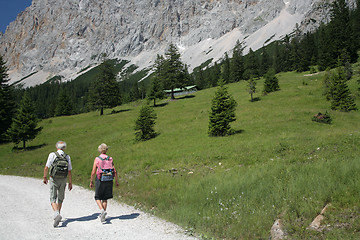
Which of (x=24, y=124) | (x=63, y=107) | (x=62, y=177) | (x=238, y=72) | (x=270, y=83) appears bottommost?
(x=62, y=177)

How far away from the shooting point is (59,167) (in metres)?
7.68

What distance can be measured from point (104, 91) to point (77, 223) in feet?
158

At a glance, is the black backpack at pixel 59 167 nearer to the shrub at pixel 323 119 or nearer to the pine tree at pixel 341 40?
the shrub at pixel 323 119

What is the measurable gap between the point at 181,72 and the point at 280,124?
130 feet

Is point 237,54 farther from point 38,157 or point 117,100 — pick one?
point 38,157

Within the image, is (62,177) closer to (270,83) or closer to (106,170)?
(106,170)

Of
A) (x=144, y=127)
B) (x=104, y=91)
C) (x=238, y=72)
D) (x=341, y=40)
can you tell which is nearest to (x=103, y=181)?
(x=144, y=127)

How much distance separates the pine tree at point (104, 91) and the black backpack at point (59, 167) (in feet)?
151

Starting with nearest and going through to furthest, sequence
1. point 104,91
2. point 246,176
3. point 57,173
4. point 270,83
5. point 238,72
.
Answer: point 57,173 → point 246,176 → point 270,83 → point 104,91 → point 238,72

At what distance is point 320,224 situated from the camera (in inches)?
224

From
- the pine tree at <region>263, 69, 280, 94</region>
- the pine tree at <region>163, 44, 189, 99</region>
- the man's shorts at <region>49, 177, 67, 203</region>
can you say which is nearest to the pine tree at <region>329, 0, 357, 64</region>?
the pine tree at <region>263, 69, 280, 94</region>

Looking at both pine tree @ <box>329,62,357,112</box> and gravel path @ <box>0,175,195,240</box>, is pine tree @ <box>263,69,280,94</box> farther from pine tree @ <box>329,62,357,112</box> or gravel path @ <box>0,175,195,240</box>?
gravel path @ <box>0,175,195,240</box>

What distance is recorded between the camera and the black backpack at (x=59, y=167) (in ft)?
25.0

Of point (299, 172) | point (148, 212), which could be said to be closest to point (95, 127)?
point (148, 212)
